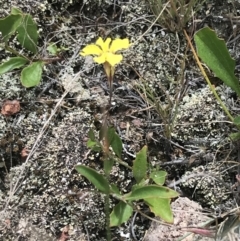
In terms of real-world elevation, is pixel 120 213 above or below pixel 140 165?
below

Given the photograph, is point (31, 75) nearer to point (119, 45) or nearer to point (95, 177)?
point (119, 45)

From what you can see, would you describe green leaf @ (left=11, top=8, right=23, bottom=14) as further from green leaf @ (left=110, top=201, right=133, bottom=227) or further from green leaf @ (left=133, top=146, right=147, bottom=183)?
green leaf @ (left=110, top=201, right=133, bottom=227)

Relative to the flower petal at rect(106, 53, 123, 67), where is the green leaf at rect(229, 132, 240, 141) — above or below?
below

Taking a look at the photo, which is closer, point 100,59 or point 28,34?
point 100,59

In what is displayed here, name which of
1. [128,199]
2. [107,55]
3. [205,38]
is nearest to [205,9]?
[205,38]

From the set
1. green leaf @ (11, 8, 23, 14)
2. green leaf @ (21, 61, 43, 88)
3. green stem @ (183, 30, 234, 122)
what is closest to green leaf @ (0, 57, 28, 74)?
green leaf @ (21, 61, 43, 88)

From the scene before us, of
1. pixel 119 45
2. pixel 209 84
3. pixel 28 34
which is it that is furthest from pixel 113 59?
pixel 28 34
